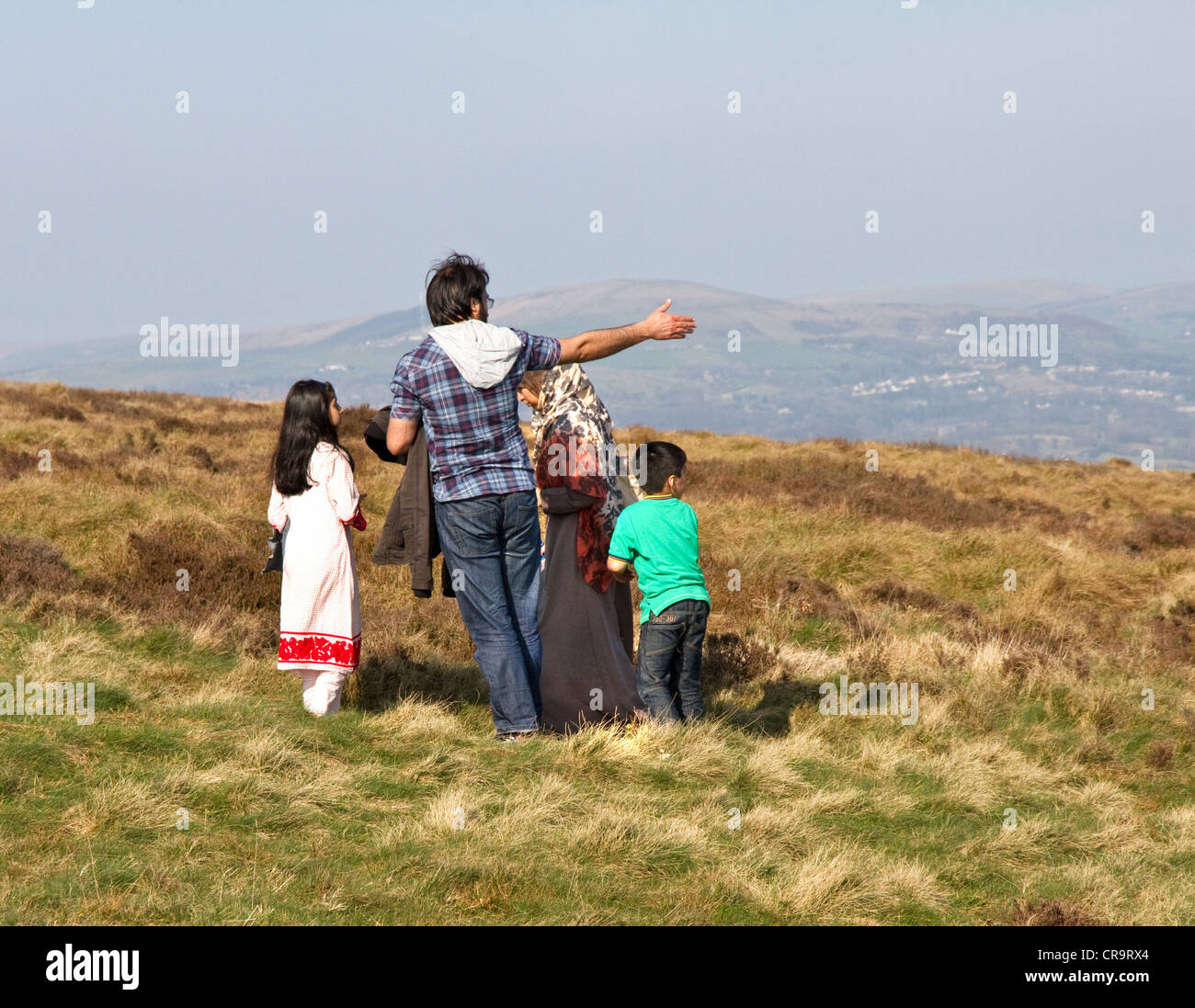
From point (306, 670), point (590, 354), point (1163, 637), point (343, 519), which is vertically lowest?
point (1163, 637)

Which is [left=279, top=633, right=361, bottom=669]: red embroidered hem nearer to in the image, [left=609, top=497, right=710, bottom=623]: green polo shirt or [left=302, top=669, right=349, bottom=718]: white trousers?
[left=302, top=669, right=349, bottom=718]: white trousers

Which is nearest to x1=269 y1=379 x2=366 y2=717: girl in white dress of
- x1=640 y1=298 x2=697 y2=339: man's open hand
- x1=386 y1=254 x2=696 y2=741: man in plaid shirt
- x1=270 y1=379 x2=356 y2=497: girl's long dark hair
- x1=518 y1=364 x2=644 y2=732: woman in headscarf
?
x1=270 y1=379 x2=356 y2=497: girl's long dark hair

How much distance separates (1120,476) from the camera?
23406 mm

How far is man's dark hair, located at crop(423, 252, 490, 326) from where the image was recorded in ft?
17.7

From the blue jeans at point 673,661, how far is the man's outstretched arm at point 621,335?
4.85 feet

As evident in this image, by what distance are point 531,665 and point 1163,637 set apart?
7.49 metres

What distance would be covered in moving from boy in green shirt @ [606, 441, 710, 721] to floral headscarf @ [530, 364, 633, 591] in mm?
103

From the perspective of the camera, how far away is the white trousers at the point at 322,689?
6.13 metres

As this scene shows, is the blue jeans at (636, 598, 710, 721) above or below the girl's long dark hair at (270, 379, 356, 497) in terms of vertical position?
below

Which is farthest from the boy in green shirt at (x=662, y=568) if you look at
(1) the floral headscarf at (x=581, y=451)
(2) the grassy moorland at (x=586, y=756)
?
(2) the grassy moorland at (x=586, y=756)

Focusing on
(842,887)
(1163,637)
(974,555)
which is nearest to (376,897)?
(842,887)

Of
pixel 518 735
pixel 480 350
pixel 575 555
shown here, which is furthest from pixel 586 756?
pixel 480 350

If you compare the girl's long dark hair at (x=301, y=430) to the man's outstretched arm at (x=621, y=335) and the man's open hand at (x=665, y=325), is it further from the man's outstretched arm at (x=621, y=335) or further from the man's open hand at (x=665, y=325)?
the man's open hand at (x=665, y=325)
